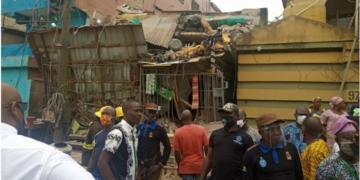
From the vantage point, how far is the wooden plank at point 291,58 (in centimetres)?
759

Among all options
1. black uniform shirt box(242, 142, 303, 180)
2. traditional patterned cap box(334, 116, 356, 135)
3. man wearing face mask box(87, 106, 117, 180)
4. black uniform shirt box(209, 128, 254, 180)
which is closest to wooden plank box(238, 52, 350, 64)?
black uniform shirt box(209, 128, 254, 180)

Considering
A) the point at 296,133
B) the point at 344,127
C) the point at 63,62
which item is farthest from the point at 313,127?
the point at 63,62

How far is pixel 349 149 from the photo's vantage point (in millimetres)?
2443

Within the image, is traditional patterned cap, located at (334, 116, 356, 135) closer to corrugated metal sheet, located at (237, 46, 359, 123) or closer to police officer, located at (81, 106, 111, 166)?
police officer, located at (81, 106, 111, 166)

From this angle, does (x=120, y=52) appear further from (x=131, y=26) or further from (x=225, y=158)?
→ (x=225, y=158)

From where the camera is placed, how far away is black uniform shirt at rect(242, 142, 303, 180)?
3.09 m

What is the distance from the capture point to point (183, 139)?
501cm

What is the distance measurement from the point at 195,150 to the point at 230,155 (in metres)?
1.04

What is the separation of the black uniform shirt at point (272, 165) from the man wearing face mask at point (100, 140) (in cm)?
161

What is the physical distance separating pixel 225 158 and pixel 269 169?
0.97m

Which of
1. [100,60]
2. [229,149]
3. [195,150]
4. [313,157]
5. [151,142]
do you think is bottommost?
[195,150]

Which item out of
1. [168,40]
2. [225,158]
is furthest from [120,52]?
[225,158]

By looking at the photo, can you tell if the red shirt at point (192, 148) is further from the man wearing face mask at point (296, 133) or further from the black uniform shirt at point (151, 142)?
the man wearing face mask at point (296, 133)

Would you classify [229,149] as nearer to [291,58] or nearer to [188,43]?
[291,58]
